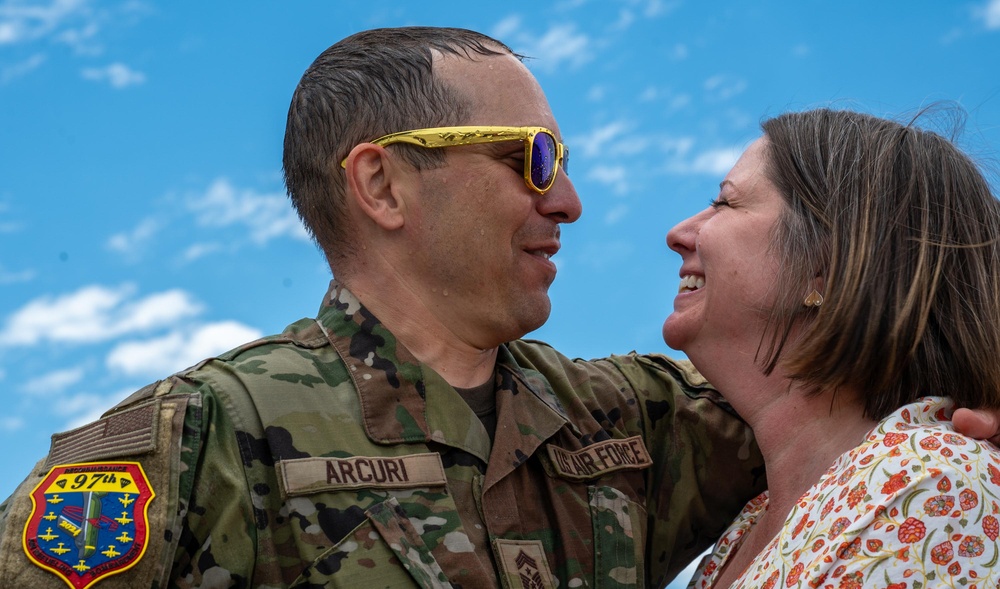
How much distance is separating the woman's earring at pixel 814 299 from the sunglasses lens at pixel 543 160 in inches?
48.1

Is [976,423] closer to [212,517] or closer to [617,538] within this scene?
[617,538]

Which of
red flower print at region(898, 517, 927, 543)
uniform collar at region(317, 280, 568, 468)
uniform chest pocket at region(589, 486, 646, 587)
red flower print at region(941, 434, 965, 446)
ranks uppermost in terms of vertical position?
uniform collar at region(317, 280, 568, 468)

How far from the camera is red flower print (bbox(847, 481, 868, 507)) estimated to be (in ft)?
11.1

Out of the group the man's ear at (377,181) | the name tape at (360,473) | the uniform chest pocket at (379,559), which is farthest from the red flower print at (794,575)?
the man's ear at (377,181)

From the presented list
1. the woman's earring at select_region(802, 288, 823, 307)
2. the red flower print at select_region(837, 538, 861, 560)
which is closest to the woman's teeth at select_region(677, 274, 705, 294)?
the woman's earring at select_region(802, 288, 823, 307)

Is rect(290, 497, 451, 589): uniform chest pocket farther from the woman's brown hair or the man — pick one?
the woman's brown hair

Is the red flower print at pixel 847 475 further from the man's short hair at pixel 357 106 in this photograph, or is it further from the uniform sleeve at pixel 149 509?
the man's short hair at pixel 357 106

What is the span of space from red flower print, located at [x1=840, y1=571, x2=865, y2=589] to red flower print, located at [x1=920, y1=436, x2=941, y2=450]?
1.51 feet

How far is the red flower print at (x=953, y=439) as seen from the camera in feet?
11.3

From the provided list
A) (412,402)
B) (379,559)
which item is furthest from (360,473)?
Result: (412,402)

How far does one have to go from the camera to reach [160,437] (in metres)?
3.63

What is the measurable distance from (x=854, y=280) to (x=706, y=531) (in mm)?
1513

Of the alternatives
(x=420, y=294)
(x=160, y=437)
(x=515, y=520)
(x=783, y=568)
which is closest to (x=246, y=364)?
(x=160, y=437)

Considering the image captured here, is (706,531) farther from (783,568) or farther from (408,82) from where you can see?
(408,82)
